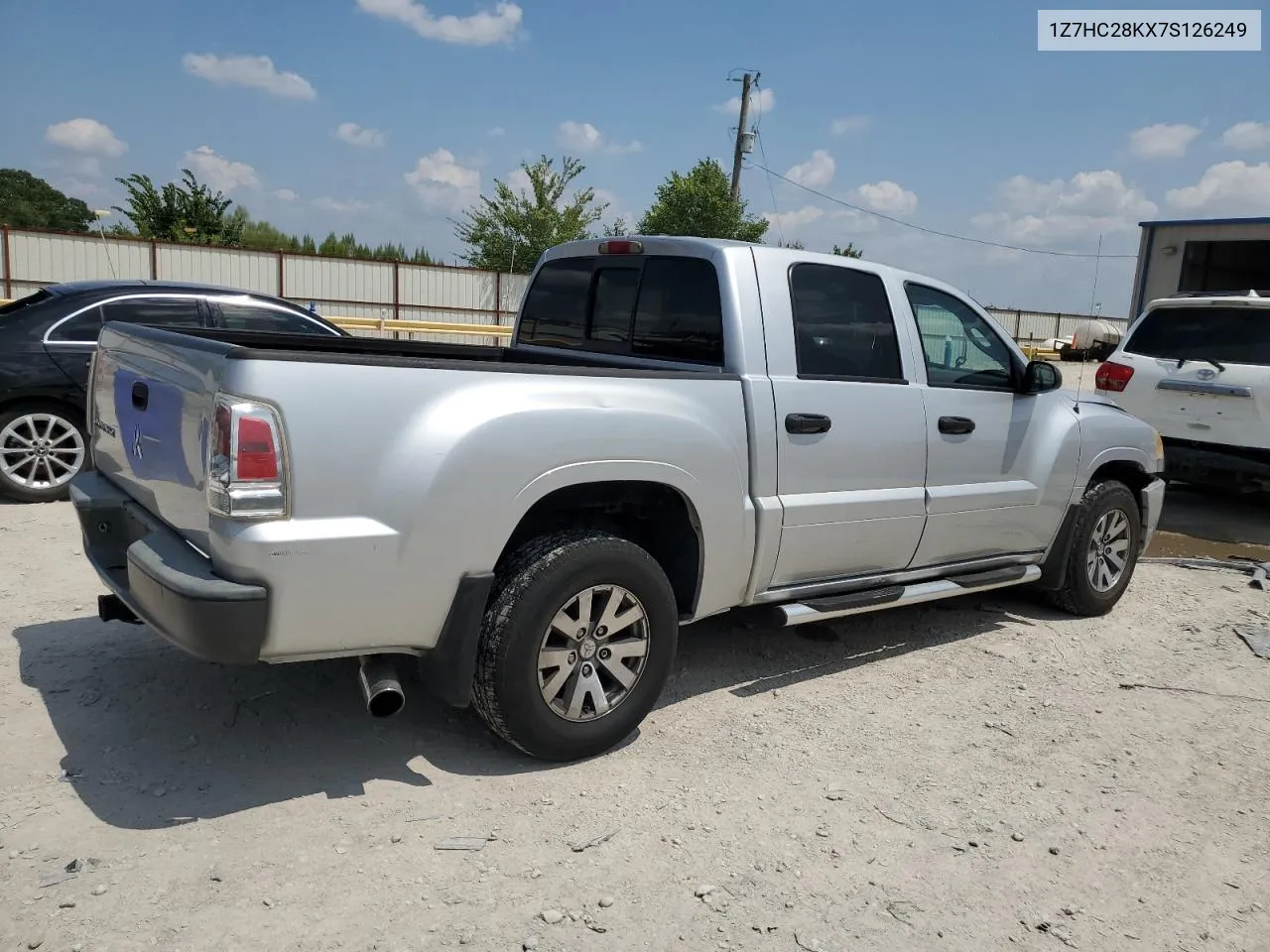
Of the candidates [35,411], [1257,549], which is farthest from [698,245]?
[1257,549]

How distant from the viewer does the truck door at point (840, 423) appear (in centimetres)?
423

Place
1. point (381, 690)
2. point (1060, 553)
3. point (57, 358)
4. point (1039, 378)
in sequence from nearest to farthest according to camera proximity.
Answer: point (381, 690), point (1039, 378), point (1060, 553), point (57, 358)

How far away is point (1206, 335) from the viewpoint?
8.66 m

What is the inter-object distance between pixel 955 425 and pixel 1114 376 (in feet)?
16.5

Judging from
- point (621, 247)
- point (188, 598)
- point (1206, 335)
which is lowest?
point (188, 598)

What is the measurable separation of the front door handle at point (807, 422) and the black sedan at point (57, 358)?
5160 mm

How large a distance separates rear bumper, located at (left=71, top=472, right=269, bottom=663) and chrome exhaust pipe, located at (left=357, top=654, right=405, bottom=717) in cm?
36

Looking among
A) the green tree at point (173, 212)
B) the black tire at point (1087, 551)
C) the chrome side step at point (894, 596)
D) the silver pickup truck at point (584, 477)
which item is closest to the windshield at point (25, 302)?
the silver pickup truck at point (584, 477)

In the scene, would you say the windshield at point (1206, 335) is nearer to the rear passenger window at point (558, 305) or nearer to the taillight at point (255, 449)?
the rear passenger window at point (558, 305)

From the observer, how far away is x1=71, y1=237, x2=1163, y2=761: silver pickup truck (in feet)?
9.85

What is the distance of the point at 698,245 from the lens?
433cm

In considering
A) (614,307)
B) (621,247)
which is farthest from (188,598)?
(621,247)

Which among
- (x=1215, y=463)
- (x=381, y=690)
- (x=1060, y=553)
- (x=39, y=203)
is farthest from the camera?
(x=39, y=203)

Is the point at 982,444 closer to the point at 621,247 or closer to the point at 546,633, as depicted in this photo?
the point at 621,247
